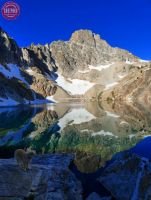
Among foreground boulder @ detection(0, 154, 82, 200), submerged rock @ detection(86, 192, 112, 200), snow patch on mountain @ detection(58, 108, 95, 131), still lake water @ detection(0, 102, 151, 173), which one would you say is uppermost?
snow patch on mountain @ detection(58, 108, 95, 131)

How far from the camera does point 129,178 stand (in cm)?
1847

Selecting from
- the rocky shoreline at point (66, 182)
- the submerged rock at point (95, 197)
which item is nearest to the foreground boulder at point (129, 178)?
the rocky shoreline at point (66, 182)

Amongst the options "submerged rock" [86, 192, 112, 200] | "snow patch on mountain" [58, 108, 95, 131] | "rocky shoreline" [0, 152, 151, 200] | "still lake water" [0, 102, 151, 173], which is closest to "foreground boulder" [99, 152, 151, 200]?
"rocky shoreline" [0, 152, 151, 200]

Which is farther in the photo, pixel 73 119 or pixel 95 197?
pixel 73 119

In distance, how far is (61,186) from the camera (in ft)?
58.8

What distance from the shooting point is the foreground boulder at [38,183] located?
1656cm

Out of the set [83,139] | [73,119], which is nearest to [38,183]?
[83,139]

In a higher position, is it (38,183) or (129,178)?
(129,178)

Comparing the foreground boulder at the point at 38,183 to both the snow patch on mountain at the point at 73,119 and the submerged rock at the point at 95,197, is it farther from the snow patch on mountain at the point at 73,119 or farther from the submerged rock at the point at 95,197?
the snow patch on mountain at the point at 73,119

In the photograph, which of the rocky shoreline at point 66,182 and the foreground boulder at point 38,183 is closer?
the foreground boulder at point 38,183

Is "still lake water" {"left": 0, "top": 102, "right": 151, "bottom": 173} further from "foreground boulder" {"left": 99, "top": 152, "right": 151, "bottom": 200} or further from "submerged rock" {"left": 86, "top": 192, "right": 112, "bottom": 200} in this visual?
"submerged rock" {"left": 86, "top": 192, "right": 112, "bottom": 200}

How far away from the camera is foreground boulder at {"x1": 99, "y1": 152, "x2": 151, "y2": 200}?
1698 cm

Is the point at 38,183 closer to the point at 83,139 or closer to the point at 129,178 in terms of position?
the point at 129,178

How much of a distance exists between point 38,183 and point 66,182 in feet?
5.71
